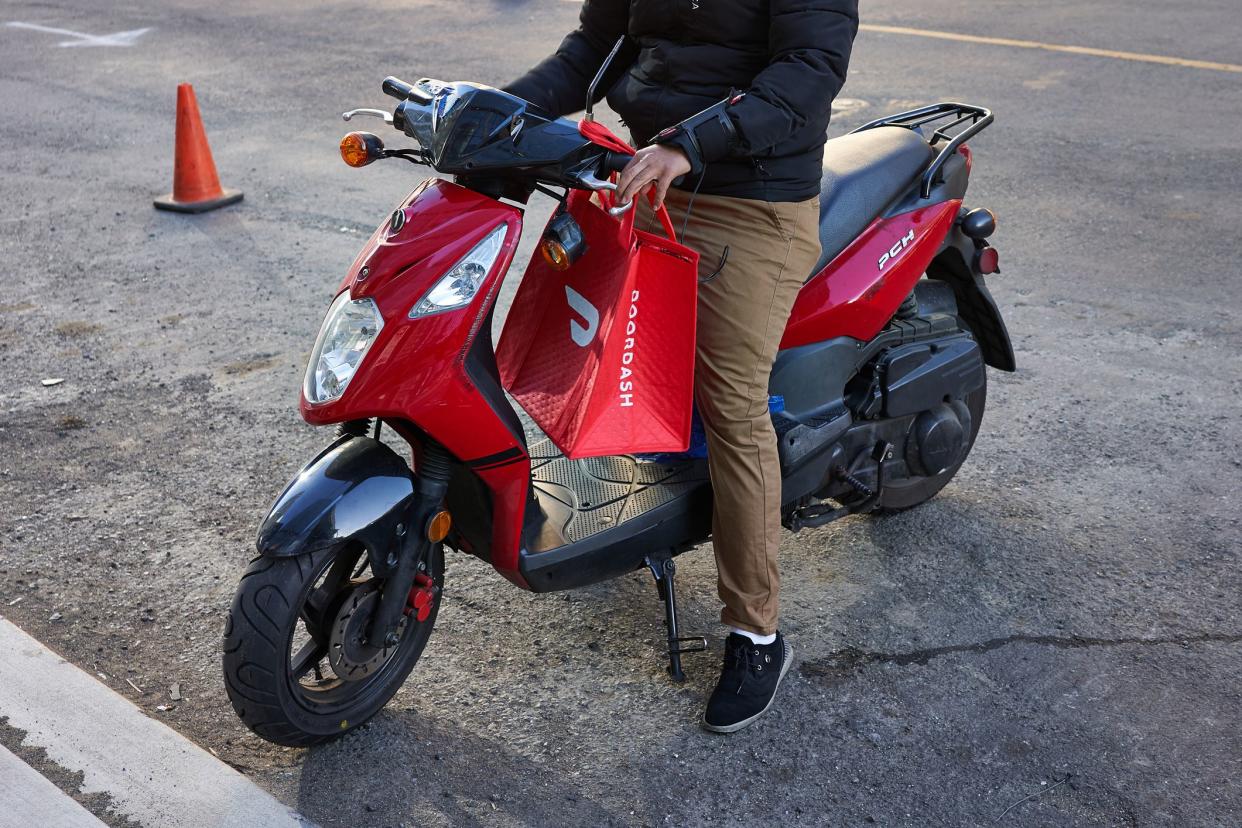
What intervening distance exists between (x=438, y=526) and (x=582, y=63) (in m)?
1.26

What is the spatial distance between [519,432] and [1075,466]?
2.16 m

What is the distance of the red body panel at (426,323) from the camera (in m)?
2.62

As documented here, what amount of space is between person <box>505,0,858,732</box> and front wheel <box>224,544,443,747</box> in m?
0.75

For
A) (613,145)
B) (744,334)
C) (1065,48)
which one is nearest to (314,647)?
(744,334)

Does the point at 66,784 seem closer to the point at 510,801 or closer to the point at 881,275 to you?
the point at 510,801

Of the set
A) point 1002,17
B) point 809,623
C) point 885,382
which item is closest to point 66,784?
point 809,623

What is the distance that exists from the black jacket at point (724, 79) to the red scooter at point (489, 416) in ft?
1.01

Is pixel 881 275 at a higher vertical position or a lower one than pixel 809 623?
higher

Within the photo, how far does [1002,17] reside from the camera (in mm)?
10664

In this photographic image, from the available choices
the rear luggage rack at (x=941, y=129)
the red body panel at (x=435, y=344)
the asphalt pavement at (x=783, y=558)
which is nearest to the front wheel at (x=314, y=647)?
the asphalt pavement at (x=783, y=558)

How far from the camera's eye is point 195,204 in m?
6.82

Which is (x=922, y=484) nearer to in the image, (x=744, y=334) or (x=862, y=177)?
(x=862, y=177)

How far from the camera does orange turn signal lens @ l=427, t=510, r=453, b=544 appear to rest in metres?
2.83

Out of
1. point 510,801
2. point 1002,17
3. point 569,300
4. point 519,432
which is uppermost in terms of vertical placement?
point 569,300
